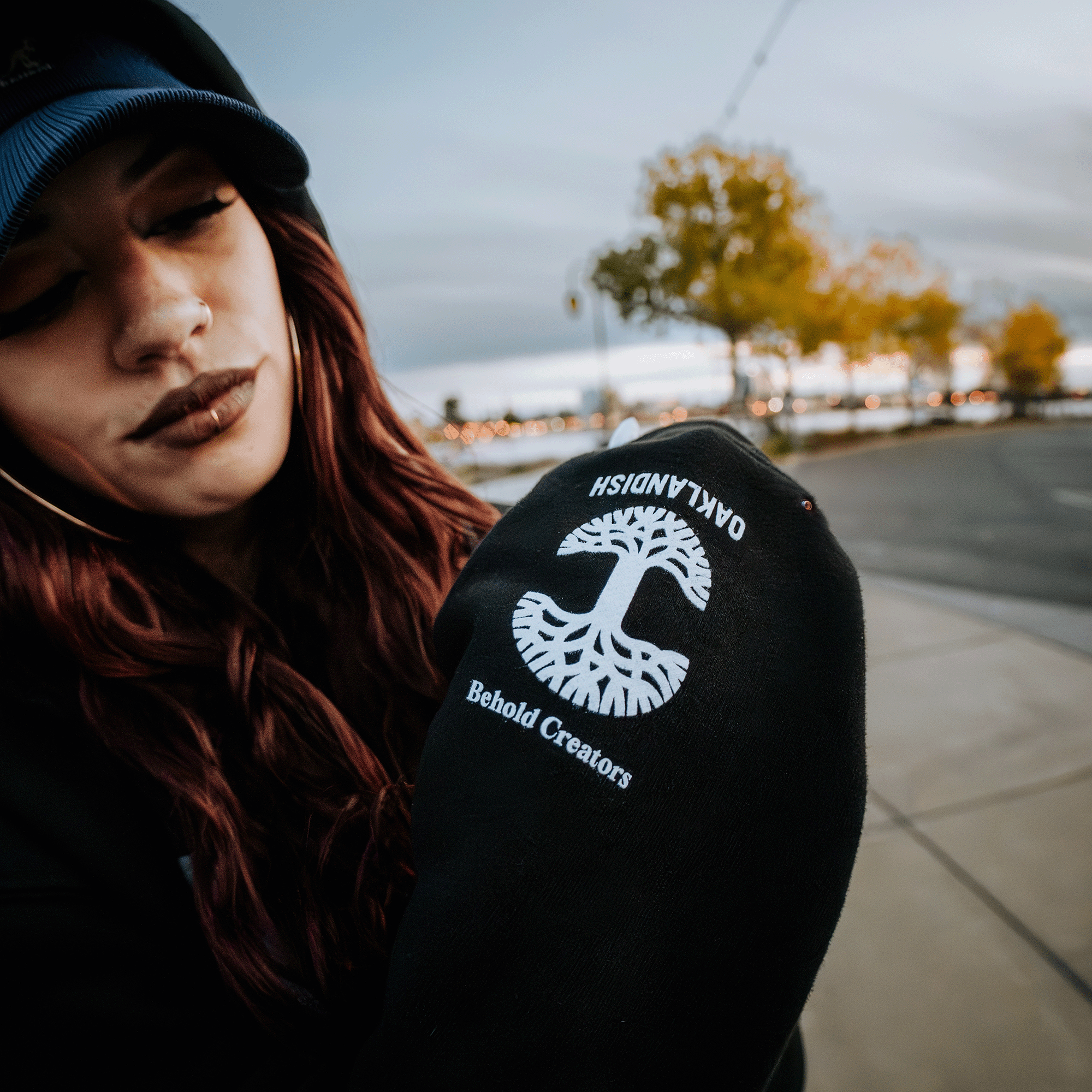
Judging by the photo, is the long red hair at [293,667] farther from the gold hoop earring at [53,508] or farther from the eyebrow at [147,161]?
the eyebrow at [147,161]

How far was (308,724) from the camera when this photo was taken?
1.01 meters

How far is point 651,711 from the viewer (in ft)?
2.56

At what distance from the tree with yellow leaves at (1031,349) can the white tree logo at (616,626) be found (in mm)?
42405

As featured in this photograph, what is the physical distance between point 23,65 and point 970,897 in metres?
3.29

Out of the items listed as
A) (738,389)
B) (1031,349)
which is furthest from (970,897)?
(1031,349)

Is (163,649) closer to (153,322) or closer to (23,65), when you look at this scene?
(153,322)

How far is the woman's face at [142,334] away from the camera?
0.83m

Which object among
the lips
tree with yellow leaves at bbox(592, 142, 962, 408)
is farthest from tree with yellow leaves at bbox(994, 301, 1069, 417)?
the lips

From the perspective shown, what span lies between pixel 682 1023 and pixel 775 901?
160 millimetres

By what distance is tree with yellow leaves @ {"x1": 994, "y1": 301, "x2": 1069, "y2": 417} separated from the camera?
36000 mm

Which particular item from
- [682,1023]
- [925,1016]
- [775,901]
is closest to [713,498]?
[775,901]

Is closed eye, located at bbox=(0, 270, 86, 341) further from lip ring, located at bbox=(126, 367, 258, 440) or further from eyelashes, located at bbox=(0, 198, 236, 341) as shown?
lip ring, located at bbox=(126, 367, 258, 440)

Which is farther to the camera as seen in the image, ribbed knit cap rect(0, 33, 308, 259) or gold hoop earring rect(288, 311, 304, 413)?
gold hoop earring rect(288, 311, 304, 413)

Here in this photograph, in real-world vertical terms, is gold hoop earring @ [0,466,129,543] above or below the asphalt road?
above
